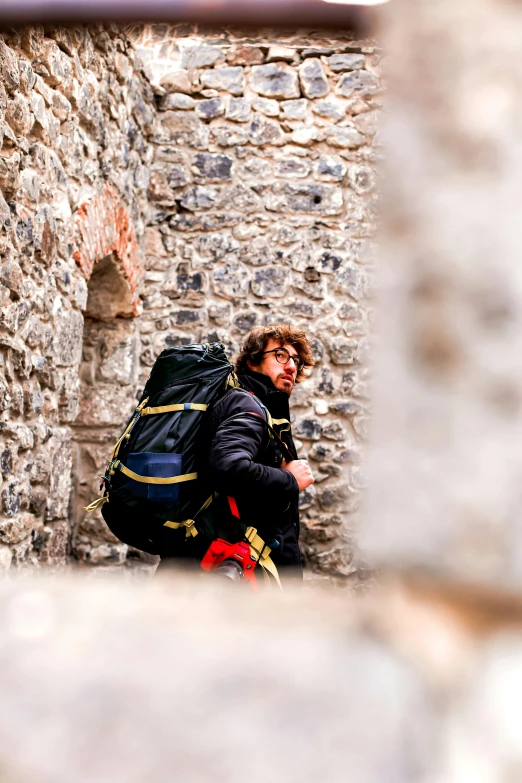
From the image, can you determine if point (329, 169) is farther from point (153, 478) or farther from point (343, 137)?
point (153, 478)

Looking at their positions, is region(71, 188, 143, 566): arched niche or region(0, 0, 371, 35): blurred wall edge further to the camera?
region(71, 188, 143, 566): arched niche

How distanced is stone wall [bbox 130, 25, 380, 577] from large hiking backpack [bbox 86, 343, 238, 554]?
87.7 inches

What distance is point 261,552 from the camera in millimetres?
2072

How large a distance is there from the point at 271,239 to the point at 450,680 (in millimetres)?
4259

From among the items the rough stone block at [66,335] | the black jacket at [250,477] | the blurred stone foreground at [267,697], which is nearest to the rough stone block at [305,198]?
the rough stone block at [66,335]

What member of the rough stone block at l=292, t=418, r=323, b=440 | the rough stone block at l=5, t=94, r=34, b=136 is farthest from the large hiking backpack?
the rough stone block at l=292, t=418, r=323, b=440

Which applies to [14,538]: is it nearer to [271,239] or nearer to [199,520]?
[199,520]

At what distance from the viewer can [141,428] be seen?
87.1 inches

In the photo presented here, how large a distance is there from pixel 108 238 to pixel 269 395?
5.81ft

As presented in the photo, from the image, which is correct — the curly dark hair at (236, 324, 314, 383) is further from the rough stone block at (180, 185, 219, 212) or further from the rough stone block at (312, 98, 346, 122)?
the rough stone block at (312, 98, 346, 122)

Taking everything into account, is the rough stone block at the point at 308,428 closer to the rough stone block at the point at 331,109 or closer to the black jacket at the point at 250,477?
the black jacket at the point at 250,477

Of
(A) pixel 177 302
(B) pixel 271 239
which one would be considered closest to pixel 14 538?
(A) pixel 177 302

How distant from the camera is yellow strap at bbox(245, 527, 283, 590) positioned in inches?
80.9

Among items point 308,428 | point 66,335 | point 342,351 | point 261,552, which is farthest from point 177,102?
point 261,552
